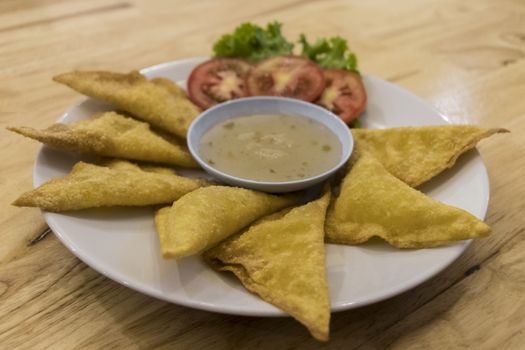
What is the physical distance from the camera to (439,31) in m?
4.25

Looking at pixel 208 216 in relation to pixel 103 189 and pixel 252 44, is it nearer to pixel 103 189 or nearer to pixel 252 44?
pixel 103 189

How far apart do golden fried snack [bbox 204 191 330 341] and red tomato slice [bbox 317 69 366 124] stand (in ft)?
3.01

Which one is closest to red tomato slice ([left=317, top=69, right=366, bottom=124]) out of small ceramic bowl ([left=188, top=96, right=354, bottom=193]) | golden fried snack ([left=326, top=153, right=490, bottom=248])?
small ceramic bowl ([left=188, top=96, right=354, bottom=193])

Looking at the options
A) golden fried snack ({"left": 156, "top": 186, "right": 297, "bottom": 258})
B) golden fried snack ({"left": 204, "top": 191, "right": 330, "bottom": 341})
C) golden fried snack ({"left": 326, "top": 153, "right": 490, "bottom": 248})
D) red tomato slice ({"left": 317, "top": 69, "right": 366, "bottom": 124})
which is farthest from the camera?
red tomato slice ({"left": 317, "top": 69, "right": 366, "bottom": 124})

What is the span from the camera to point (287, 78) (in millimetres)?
3055

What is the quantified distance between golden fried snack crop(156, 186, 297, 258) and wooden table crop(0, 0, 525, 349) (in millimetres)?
292

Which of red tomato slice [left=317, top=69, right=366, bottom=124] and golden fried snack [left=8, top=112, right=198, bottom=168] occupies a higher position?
golden fried snack [left=8, top=112, right=198, bottom=168]

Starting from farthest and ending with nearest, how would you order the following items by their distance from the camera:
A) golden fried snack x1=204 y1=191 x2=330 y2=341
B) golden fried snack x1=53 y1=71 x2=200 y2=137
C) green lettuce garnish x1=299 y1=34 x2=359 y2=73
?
1. green lettuce garnish x1=299 y1=34 x2=359 y2=73
2. golden fried snack x1=53 y1=71 x2=200 y2=137
3. golden fried snack x1=204 y1=191 x2=330 y2=341

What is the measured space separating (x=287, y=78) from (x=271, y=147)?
2.34 ft

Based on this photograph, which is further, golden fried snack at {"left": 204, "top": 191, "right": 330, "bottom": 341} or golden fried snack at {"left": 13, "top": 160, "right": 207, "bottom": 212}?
golden fried snack at {"left": 13, "top": 160, "right": 207, "bottom": 212}

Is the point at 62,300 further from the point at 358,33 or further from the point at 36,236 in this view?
the point at 358,33

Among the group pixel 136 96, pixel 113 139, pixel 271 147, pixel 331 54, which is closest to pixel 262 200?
pixel 271 147

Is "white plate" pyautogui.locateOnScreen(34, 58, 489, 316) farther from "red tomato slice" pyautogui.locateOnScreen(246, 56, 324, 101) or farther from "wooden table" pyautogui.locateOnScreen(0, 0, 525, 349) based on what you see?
"red tomato slice" pyautogui.locateOnScreen(246, 56, 324, 101)

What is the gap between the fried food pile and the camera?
1.76m
